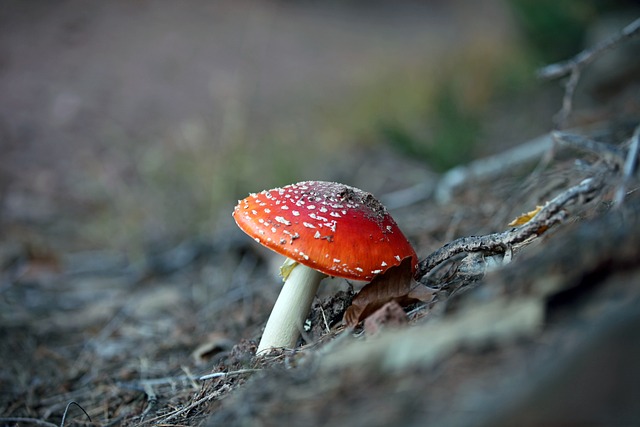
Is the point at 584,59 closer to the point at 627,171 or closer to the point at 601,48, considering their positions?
the point at 601,48

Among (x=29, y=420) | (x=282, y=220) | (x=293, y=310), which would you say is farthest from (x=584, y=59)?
(x=29, y=420)

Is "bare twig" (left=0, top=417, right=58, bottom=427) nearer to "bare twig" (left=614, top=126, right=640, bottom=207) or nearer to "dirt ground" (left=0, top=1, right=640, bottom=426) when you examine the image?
"dirt ground" (left=0, top=1, right=640, bottom=426)

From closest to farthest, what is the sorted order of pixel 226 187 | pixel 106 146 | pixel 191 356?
pixel 191 356 < pixel 226 187 < pixel 106 146

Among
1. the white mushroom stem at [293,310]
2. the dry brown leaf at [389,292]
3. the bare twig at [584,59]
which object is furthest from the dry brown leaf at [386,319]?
the bare twig at [584,59]

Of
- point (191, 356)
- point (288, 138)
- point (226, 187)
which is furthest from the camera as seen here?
point (288, 138)

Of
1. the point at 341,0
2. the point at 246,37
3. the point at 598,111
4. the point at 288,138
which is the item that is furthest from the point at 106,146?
the point at 341,0

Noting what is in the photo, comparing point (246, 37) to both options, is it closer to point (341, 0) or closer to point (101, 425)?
point (341, 0)
